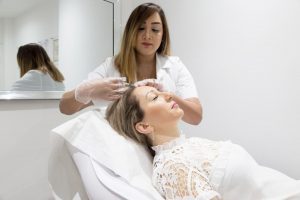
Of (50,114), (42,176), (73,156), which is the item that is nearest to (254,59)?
(73,156)

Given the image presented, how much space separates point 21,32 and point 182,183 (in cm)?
130

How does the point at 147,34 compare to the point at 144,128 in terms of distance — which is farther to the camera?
the point at 147,34

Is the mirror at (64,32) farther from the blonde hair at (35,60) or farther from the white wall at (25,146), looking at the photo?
the white wall at (25,146)

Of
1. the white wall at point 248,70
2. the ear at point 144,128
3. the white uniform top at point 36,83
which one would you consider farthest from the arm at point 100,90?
the white wall at point 248,70

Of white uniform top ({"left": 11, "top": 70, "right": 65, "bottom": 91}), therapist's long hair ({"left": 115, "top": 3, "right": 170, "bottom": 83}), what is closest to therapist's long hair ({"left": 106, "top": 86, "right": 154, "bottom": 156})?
therapist's long hair ({"left": 115, "top": 3, "right": 170, "bottom": 83})

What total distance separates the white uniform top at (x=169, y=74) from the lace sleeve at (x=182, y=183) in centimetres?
58

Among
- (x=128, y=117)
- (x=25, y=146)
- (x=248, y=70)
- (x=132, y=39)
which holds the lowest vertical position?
(x=25, y=146)

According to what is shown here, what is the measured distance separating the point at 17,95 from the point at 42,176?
54 centimetres

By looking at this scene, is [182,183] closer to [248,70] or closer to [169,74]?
[169,74]

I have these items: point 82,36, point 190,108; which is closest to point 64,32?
point 82,36

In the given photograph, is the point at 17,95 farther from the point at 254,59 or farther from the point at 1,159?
the point at 254,59

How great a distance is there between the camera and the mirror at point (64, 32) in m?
1.60

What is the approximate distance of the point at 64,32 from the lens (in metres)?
1.91

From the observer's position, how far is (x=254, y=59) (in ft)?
5.69
